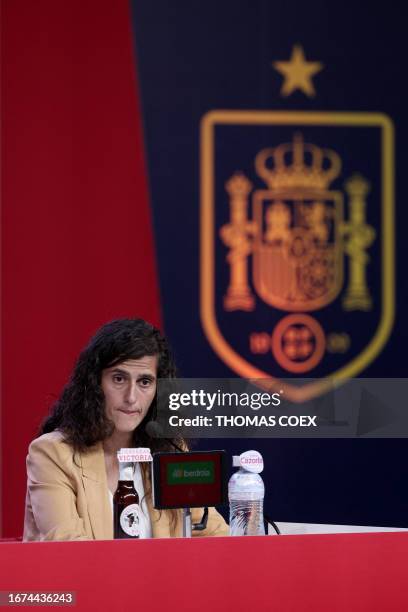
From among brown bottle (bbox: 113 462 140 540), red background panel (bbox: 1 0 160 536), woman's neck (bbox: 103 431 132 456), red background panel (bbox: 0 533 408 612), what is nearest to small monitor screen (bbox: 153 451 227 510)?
brown bottle (bbox: 113 462 140 540)

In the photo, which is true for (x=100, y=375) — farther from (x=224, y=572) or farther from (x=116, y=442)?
(x=224, y=572)

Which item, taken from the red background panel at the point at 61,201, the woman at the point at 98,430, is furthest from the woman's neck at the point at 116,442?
the red background panel at the point at 61,201

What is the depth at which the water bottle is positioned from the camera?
66.9 inches

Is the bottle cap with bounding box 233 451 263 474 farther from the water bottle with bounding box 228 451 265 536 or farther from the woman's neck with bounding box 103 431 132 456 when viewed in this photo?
the woman's neck with bounding box 103 431 132 456

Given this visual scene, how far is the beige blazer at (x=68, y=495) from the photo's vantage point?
1.76 meters

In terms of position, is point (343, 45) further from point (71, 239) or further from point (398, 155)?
point (71, 239)

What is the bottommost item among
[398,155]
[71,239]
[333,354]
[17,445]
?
[17,445]

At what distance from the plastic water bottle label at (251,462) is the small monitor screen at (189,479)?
0.10m

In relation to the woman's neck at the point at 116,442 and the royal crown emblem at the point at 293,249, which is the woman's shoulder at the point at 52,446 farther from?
the royal crown emblem at the point at 293,249

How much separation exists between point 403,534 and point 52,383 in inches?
87.0

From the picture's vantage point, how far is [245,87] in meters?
3.62

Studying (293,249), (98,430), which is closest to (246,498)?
(98,430)

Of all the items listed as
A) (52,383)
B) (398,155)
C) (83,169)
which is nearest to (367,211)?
(398,155)

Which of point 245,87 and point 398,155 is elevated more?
point 245,87
